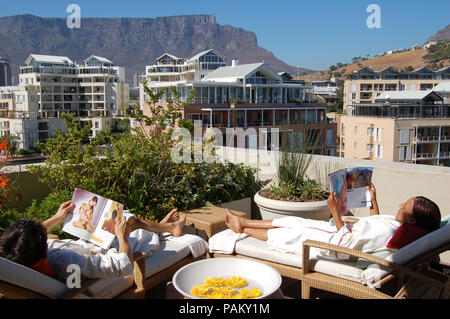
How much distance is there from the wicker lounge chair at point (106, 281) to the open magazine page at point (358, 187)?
4.48 feet

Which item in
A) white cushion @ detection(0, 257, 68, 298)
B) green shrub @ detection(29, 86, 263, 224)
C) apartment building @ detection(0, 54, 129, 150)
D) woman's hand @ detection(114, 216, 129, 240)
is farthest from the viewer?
apartment building @ detection(0, 54, 129, 150)

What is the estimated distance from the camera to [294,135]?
181 inches

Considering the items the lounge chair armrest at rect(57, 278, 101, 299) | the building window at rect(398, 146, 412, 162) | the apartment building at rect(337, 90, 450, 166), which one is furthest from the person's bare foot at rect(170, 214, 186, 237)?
the building window at rect(398, 146, 412, 162)

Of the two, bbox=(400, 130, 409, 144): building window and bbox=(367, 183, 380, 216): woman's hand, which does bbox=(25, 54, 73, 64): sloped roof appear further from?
bbox=(367, 183, 380, 216): woman's hand

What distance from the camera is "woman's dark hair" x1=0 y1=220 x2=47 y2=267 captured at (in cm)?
204

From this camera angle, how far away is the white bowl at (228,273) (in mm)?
2334

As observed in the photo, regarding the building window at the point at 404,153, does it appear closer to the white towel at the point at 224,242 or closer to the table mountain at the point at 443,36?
the white towel at the point at 224,242

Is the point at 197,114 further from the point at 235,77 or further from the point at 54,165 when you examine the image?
→ the point at 54,165

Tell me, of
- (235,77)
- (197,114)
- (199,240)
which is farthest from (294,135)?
(235,77)

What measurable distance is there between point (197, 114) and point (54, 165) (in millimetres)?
31237

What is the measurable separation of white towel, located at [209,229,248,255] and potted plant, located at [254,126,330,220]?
A: 0.88 metres

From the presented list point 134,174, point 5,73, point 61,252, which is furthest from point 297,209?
point 5,73

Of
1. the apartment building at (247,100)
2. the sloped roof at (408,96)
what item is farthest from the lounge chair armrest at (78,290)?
the sloped roof at (408,96)

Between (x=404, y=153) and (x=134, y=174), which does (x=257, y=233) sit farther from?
(x=404, y=153)
